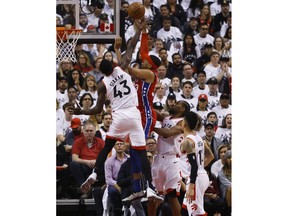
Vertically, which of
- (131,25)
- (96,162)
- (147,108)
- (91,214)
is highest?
(131,25)

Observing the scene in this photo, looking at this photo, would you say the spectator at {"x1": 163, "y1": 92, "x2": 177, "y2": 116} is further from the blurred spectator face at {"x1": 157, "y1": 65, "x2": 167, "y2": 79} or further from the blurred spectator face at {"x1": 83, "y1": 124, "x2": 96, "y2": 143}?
the blurred spectator face at {"x1": 83, "y1": 124, "x2": 96, "y2": 143}

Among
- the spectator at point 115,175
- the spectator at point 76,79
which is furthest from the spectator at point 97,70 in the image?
the spectator at point 115,175

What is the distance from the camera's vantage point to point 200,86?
12.0m

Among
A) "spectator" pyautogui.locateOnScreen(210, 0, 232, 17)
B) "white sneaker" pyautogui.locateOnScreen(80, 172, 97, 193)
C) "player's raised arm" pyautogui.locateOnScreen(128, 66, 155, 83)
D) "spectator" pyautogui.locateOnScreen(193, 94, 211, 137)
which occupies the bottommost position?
"white sneaker" pyautogui.locateOnScreen(80, 172, 97, 193)

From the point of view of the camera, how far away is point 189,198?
11.6m

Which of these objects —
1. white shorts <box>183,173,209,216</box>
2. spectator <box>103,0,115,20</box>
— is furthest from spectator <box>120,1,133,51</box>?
white shorts <box>183,173,209,216</box>

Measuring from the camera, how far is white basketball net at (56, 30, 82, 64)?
11.7 m

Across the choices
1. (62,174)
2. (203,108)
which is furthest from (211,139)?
(62,174)

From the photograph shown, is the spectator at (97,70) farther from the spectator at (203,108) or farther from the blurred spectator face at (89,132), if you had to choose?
the spectator at (203,108)

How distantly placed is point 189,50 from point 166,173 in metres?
1.79

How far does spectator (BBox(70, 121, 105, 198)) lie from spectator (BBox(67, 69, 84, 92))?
54 centimetres

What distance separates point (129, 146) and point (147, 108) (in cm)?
57
